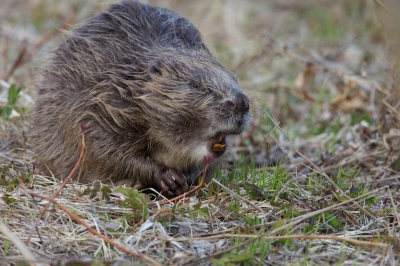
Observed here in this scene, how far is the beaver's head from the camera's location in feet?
10.4

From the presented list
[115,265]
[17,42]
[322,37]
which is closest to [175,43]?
[115,265]

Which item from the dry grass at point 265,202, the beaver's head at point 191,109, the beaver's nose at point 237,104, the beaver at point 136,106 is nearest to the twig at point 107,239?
the dry grass at point 265,202

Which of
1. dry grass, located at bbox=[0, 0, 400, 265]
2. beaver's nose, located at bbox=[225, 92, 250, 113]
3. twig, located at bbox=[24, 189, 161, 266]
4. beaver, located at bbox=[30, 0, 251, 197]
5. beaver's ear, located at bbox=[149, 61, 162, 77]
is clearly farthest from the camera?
beaver's ear, located at bbox=[149, 61, 162, 77]

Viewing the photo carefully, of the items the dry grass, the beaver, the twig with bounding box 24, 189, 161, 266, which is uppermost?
the beaver

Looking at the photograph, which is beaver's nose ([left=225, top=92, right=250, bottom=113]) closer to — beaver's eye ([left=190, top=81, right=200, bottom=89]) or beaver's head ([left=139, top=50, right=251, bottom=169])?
beaver's head ([left=139, top=50, right=251, bottom=169])

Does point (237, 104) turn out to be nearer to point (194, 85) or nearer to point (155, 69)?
point (194, 85)

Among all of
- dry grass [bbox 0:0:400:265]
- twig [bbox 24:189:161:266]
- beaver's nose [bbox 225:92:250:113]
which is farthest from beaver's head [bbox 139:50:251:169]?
twig [bbox 24:189:161:266]

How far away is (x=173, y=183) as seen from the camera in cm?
334

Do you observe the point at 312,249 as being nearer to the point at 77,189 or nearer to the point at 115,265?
the point at 115,265

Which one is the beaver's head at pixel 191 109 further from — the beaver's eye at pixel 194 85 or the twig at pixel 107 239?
the twig at pixel 107 239

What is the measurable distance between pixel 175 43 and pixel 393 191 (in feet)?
5.09

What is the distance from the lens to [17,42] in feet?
21.7

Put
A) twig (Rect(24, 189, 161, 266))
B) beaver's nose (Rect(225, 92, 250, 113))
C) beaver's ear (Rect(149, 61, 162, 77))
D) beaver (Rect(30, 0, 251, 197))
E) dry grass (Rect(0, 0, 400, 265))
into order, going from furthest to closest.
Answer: beaver's ear (Rect(149, 61, 162, 77))
beaver (Rect(30, 0, 251, 197))
beaver's nose (Rect(225, 92, 250, 113))
dry grass (Rect(0, 0, 400, 265))
twig (Rect(24, 189, 161, 266))

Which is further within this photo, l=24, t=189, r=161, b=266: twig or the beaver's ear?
the beaver's ear
